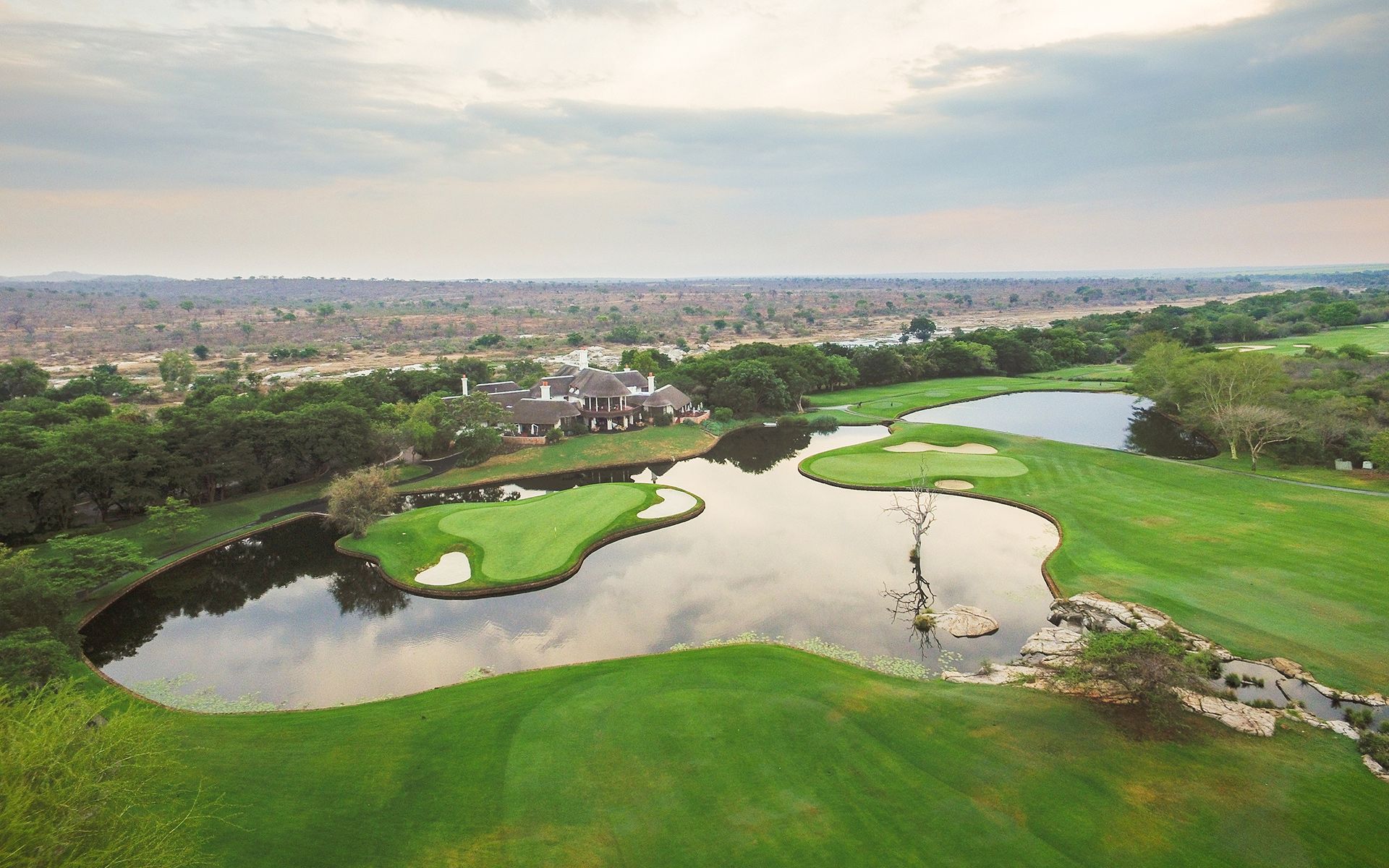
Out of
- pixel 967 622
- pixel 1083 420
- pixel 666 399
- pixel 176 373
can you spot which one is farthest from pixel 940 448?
pixel 176 373

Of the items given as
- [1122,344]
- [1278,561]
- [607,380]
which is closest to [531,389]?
[607,380]

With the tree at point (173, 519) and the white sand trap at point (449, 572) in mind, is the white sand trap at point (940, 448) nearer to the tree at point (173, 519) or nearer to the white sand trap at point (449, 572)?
the white sand trap at point (449, 572)

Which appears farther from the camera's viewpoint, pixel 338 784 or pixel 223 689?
pixel 223 689

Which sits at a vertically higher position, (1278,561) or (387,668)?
(1278,561)

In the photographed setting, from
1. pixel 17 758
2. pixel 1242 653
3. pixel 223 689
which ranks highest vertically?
pixel 17 758

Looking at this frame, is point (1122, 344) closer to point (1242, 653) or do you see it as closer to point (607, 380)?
point (607, 380)

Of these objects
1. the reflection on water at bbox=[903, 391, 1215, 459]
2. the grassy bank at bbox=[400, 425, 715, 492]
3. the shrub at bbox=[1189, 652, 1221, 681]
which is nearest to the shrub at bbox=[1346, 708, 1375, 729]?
the shrub at bbox=[1189, 652, 1221, 681]

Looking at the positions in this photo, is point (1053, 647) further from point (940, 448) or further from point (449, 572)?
point (940, 448)
